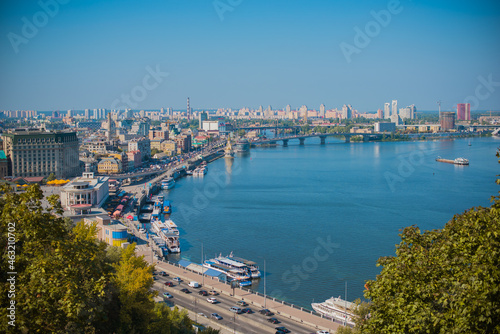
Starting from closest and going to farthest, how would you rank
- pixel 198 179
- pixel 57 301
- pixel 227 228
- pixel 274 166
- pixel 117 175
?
pixel 57 301 → pixel 227 228 → pixel 117 175 → pixel 198 179 → pixel 274 166

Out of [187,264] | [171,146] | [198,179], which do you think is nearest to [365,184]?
[198,179]

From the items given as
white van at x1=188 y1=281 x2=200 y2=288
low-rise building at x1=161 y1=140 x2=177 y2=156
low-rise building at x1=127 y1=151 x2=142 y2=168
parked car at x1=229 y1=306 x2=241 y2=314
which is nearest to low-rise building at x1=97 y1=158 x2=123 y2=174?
low-rise building at x1=127 y1=151 x2=142 y2=168

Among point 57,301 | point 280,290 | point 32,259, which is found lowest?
point 280,290

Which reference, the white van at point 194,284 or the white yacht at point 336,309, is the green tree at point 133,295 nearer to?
the white van at point 194,284

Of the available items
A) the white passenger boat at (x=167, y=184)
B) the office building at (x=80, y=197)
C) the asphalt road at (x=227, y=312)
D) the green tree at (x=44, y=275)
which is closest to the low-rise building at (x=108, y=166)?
the white passenger boat at (x=167, y=184)

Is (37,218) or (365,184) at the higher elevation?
(37,218)

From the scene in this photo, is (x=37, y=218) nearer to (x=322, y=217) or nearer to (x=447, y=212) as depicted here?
(x=322, y=217)

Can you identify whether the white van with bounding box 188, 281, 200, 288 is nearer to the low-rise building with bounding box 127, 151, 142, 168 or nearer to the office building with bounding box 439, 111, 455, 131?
the low-rise building with bounding box 127, 151, 142, 168
